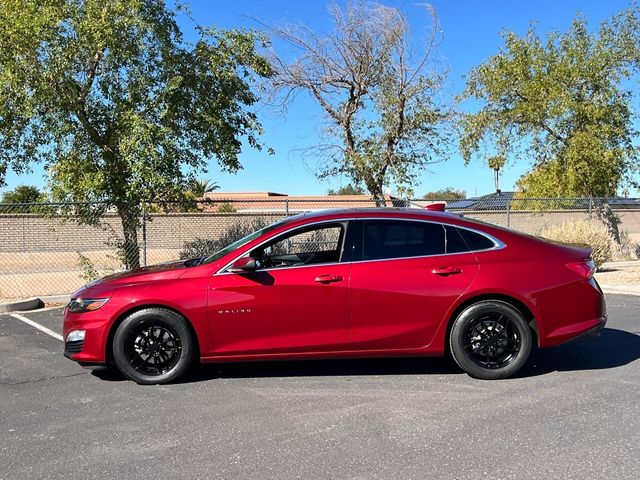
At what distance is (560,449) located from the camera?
375cm

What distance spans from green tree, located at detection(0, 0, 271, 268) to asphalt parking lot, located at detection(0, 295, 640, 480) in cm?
528

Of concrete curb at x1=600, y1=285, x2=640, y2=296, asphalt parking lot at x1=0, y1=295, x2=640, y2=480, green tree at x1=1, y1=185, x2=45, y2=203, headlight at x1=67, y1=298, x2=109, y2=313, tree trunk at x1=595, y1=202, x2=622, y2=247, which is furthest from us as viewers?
green tree at x1=1, y1=185, x2=45, y2=203

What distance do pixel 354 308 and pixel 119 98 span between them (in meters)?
7.87

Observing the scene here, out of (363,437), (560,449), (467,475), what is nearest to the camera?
(467,475)

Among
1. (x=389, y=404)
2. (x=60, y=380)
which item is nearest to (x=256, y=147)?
(x=60, y=380)

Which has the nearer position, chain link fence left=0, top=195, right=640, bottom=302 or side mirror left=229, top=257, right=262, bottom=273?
side mirror left=229, top=257, right=262, bottom=273

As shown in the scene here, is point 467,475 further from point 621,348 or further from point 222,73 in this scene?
point 222,73

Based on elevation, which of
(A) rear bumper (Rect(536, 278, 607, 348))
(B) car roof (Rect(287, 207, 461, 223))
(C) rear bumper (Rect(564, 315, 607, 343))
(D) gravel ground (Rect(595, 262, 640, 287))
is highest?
(B) car roof (Rect(287, 207, 461, 223))

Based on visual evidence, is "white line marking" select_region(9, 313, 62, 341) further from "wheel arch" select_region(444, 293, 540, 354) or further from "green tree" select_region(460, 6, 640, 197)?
"green tree" select_region(460, 6, 640, 197)

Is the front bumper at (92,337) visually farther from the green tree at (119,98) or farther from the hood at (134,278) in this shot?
→ the green tree at (119,98)

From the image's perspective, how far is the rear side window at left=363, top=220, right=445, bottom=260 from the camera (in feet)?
17.5

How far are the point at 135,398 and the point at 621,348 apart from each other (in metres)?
5.24

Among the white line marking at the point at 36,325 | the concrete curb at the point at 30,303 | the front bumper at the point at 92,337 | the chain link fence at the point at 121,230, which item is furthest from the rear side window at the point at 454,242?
the concrete curb at the point at 30,303

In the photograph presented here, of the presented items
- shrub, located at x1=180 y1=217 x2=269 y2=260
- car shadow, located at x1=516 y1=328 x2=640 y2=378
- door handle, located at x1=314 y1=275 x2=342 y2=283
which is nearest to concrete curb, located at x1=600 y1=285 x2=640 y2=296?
car shadow, located at x1=516 y1=328 x2=640 y2=378
